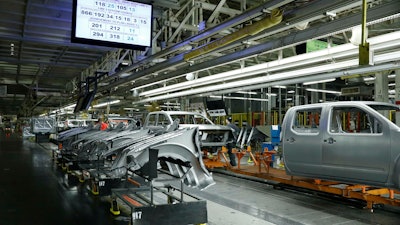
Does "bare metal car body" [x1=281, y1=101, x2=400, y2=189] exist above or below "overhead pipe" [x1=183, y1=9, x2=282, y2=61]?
below

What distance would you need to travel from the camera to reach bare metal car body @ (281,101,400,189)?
4668mm

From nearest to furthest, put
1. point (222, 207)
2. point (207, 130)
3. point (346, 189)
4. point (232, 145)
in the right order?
point (222, 207), point (346, 189), point (207, 130), point (232, 145)

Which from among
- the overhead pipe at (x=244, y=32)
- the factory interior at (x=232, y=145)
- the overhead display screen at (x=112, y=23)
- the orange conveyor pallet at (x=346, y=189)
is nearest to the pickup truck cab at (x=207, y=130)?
the factory interior at (x=232, y=145)

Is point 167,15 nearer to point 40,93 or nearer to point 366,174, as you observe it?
point 366,174

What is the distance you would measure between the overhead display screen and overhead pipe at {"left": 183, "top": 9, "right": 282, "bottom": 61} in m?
1.10

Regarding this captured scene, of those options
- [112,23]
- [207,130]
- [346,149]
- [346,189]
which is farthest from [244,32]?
[207,130]

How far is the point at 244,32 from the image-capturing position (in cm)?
555

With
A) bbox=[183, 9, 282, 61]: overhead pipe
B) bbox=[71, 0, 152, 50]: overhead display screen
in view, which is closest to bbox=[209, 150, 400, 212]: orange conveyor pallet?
bbox=[183, 9, 282, 61]: overhead pipe

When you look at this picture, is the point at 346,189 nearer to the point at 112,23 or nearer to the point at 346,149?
the point at 346,149

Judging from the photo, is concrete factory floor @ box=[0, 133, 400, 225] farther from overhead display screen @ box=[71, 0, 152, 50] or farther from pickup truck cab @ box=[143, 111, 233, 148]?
overhead display screen @ box=[71, 0, 152, 50]

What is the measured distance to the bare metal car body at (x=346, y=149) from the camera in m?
4.67

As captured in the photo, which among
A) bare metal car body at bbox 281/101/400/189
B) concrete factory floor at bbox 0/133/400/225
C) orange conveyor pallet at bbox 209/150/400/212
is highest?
bare metal car body at bbox 281/101/400/189

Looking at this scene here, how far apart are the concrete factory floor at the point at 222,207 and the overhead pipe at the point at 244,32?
9.32 ft

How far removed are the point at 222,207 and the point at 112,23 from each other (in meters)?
3.71
